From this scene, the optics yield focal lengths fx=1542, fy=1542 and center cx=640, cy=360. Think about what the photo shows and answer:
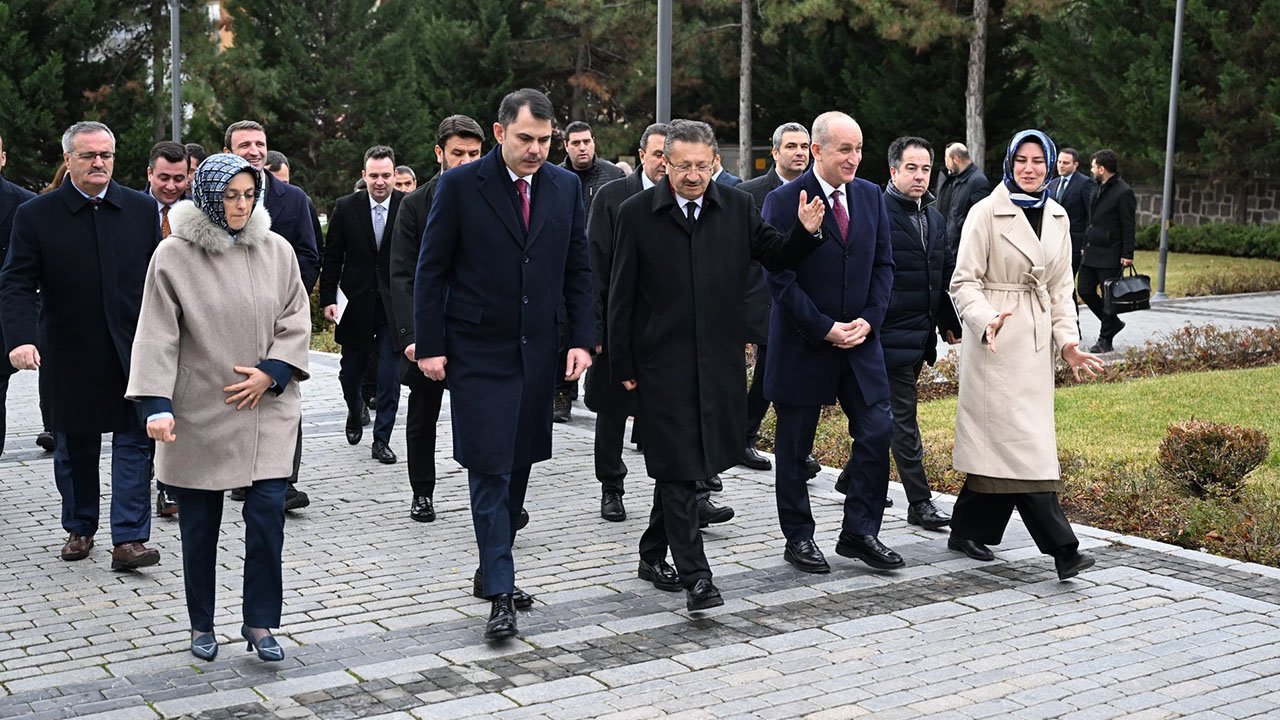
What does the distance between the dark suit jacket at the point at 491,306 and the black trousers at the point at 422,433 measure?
1.95m

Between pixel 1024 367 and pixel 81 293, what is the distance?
14.2 feet

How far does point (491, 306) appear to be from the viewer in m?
6.20

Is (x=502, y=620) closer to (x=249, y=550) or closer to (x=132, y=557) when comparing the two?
(x=249, y=550)

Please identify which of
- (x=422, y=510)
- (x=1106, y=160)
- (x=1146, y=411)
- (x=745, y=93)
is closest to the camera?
(x=422, y=510)

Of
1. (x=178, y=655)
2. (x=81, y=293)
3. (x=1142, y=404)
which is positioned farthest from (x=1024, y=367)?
(x=1142, y=404)

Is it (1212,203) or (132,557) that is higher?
(1212,203)

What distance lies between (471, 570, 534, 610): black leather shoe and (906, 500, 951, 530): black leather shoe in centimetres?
237

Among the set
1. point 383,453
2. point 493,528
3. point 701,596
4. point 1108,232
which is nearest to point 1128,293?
point 1108,232

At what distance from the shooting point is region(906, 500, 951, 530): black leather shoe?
25.9ft

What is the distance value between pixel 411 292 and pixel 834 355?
6.93ft

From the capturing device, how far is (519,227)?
20.5ft

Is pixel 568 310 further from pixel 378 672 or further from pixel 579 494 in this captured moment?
pixel 579 494

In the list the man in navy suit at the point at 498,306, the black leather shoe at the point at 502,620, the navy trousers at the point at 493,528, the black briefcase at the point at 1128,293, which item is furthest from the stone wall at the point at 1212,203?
the black leather shoe at the point at 502,620

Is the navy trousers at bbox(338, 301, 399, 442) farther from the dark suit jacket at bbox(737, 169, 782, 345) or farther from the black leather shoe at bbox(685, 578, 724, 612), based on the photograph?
the black leather shoe at bbox(685, 578, 724, 612)
